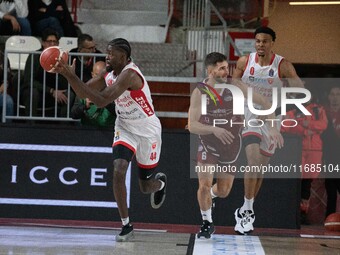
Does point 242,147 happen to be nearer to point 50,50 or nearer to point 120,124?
point 120,124

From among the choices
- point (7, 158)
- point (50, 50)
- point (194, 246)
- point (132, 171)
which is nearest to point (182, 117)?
point (132, 171)

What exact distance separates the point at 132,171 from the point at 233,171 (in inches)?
68.2

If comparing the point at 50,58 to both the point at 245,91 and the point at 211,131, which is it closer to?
the point at 211,131

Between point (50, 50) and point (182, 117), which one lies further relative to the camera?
point (182, 117)

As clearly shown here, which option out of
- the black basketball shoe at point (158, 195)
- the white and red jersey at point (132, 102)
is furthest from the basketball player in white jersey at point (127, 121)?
the black basketball shoe at point (158, 195)

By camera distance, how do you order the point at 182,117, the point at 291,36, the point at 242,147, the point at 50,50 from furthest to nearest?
1. the point at 291,36
2. the point at 182,117
3. the point at 242,147
4. the point at 50,50

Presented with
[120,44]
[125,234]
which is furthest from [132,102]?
[125,234]

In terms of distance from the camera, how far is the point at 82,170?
12656 mm

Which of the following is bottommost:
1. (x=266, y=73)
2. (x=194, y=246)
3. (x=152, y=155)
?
(x=194, y=246)

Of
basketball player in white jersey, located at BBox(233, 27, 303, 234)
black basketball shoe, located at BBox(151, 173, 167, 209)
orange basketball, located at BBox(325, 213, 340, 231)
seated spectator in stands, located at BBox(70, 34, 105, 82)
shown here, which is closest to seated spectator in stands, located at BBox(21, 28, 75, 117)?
seated spectator in stands, located at BBox(70, 34, 105, 82)

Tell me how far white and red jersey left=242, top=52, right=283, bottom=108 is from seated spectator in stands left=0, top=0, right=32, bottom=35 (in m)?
4.86

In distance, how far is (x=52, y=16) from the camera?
1538 centimetres

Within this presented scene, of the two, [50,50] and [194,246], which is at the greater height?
[50,50]

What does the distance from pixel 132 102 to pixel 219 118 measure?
1.28 m
